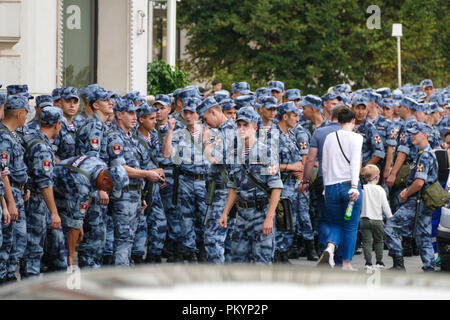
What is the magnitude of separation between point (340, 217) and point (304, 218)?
2.35 m

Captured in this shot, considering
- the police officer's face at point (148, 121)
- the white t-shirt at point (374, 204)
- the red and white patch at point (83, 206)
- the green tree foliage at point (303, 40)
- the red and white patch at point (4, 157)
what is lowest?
the white t-shirt at point (374, 204)

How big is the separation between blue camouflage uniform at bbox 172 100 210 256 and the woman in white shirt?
1.46 meters

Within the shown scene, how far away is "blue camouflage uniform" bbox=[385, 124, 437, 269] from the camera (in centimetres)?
1108

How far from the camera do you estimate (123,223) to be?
986 cm

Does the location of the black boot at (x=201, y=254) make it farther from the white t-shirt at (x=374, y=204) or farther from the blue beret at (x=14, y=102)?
the blue beret at (x=14, y=102)

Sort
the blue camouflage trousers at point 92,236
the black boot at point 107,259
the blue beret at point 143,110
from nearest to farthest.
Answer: the blue camouflage trousers at point 92,236, the black boot at point 107,259, the blue beret at point 143,110

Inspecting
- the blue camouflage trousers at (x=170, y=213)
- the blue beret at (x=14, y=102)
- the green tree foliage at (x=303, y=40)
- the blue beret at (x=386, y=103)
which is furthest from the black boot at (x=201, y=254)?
the green tree foliage at (x=303, y=40)

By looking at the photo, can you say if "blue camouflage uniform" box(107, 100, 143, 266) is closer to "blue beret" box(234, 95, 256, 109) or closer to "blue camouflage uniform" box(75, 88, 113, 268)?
"blue camouflage uniform" box(75, 88, 113, 268)

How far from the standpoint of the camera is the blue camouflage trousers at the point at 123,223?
984 cm

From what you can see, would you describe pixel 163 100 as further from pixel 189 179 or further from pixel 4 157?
pixel 4 157

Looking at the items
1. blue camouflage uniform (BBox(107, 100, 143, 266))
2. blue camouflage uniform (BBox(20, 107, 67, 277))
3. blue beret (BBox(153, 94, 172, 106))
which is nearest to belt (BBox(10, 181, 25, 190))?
blue camouflage uniform (BBox(20, 107, 67, 277))

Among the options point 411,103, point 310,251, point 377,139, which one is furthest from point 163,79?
point 310,251

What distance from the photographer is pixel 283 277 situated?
2.11m

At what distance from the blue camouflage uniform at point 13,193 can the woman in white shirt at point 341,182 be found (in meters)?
2.93
